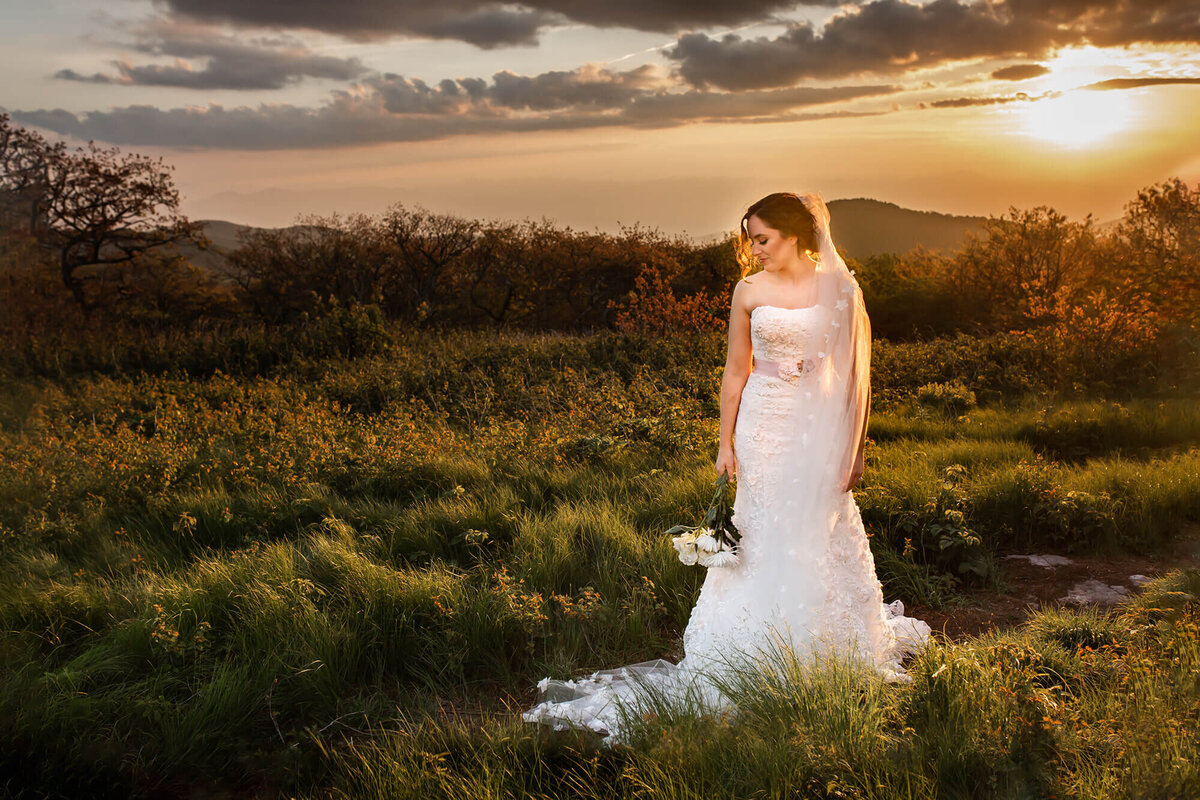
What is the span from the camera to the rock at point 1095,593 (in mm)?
4703

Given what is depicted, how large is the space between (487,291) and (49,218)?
1067 cm

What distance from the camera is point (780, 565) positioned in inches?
149

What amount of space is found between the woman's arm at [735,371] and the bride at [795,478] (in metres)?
0.02

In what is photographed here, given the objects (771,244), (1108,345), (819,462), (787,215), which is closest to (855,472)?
(819,462)

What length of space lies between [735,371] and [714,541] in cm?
86

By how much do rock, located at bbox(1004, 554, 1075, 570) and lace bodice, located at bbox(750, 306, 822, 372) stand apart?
2745mm

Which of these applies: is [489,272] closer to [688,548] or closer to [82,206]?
[82,206]

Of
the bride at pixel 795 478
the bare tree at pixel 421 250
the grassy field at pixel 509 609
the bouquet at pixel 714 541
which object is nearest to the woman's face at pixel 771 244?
the bride at pixel 795 478

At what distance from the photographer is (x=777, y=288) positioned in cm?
388

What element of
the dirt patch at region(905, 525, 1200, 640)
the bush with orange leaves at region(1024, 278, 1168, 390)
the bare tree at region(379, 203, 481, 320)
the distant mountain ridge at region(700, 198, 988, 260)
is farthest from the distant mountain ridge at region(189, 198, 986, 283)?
the dirt patch at region(905, 525, 1200, 640)

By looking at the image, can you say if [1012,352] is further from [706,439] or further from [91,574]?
[91,574]

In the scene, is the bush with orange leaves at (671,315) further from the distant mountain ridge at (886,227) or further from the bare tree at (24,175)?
the bare tree at (24,175)

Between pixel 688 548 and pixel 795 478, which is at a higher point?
pixel 795 478

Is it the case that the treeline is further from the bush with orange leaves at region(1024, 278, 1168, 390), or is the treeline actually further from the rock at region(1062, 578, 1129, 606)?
the rock at region(1062, 578, 1129, 606)
